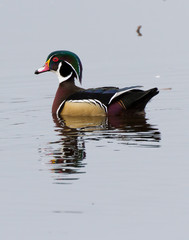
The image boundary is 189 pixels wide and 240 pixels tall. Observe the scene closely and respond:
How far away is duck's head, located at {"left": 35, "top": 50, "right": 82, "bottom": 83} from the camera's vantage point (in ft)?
46.7

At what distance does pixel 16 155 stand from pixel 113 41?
439 inches

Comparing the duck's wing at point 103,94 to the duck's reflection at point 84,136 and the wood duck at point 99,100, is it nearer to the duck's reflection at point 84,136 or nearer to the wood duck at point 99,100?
the wood duck at point 99,100

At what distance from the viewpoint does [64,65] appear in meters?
14.4

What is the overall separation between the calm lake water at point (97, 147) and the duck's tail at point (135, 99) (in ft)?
0.77

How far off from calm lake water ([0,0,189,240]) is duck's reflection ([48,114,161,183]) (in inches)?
0.6

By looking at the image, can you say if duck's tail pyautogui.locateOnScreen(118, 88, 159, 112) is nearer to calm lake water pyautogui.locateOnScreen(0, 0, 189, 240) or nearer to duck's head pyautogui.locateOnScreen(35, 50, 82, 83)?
calm lake water pyautogui.locateOnScreen(0, 0, 189, 240)

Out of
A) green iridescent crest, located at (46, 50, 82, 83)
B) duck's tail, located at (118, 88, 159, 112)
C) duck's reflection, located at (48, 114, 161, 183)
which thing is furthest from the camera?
green iridescent crest, located at (46, 50, 82, 83)

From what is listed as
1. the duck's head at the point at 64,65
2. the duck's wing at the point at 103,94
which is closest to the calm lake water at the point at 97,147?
the duck's wing at the point at 103,94

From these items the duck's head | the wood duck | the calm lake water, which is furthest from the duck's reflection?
the duck's head

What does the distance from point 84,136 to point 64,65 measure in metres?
3.46

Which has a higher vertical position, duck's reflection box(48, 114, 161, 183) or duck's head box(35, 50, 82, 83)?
duck's head box(35, 50, 82, 83)

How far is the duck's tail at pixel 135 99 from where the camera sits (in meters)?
A: 12.9

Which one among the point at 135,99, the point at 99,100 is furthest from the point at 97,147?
the point at 99,100

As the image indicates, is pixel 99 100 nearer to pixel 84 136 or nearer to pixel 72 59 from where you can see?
pixel 72 59
